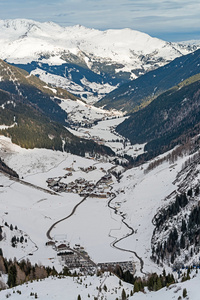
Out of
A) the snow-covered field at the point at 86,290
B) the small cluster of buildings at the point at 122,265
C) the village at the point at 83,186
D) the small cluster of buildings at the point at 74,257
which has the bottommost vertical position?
the village at the point at 83,186

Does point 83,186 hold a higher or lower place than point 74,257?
lower

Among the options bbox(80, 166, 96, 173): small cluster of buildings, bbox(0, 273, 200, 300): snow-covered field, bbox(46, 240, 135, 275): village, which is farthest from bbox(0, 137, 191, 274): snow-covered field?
bbox(0, 273, 200, 300): snow-covered field

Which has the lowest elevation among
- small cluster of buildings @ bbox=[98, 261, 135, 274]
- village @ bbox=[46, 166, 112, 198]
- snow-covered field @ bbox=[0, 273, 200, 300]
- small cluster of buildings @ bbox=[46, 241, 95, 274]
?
village @ bbox=[46, 166, 112, 198]

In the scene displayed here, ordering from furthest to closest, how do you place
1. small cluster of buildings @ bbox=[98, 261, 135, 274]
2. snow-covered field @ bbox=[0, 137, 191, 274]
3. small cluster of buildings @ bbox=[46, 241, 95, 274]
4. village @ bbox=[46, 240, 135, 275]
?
snow-covered field @ bbox=[0, 137, 191, 274]
small cluster of buildings @ bbox=[46, 241, 95, 274]
small cluster of buildings @ bbox=[98, 261, 135, 274]
village @ bbox=[46, 240, 135, 275]

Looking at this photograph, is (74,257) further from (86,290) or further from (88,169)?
(88,169)

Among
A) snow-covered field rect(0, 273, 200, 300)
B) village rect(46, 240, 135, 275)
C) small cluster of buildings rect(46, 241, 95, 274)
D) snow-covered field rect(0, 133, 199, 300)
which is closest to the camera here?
snow-covered field rect(0, 273, 200, 300)

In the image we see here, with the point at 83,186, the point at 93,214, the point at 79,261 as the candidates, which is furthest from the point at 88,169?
the point at 79,261

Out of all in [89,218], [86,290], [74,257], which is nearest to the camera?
[86,290]

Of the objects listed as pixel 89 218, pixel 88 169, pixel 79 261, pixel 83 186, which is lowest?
pixel 83 186

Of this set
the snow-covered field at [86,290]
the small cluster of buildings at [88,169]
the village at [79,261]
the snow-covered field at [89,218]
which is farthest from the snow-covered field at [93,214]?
the snow-covered field at [86,290]

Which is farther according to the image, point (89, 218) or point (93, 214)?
point (93, 214)

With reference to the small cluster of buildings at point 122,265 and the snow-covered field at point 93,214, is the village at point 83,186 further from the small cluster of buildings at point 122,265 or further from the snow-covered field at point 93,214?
the small cluster of buildings at point 122,265

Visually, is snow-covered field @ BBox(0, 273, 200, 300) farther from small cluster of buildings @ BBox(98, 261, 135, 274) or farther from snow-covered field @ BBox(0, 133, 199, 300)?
small cluster of buildings @ BBox(98, 261, 135, 274)
